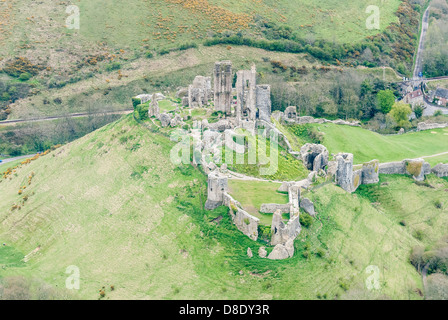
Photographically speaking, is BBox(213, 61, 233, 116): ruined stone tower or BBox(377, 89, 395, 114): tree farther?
BBox(377, 89, 395, 114): tree

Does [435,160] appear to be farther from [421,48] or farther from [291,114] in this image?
[421,48]

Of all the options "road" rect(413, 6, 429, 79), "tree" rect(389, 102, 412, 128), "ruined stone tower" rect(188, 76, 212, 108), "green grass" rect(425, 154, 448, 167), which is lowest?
"green grass" rect(425, 154, 448, 167)

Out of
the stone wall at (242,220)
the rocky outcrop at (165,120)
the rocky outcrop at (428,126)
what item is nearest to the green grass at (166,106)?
the rocky outcrop at (165,120)

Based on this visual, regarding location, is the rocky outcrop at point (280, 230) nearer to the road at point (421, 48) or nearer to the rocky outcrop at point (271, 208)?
the rocky outcrop at point (271, 208)

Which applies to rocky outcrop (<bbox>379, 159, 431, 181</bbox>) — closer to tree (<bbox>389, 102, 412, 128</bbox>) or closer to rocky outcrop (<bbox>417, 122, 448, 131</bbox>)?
rocky outcrop (<bbox>417, 122, 448, 131</bbox>)

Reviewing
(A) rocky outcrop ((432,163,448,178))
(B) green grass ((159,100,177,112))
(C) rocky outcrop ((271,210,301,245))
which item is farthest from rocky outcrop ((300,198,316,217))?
(B) green grass ((159,100,177,112))

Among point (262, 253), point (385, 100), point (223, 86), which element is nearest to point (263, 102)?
point (223, 86)

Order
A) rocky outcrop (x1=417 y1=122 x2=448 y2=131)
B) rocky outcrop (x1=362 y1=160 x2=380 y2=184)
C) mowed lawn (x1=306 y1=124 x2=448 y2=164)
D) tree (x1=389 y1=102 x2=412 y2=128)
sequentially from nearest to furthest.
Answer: rocky outcrop (x1=362 y1=160 x2=380 y2=184), mowed lawn (x1=306 y1=124 x2=448 y2=164), rocky outcrop (x1=417 y1=122 x2=448 y2=131), tree (x1=389 y1=102 x2=412 y2=128)
